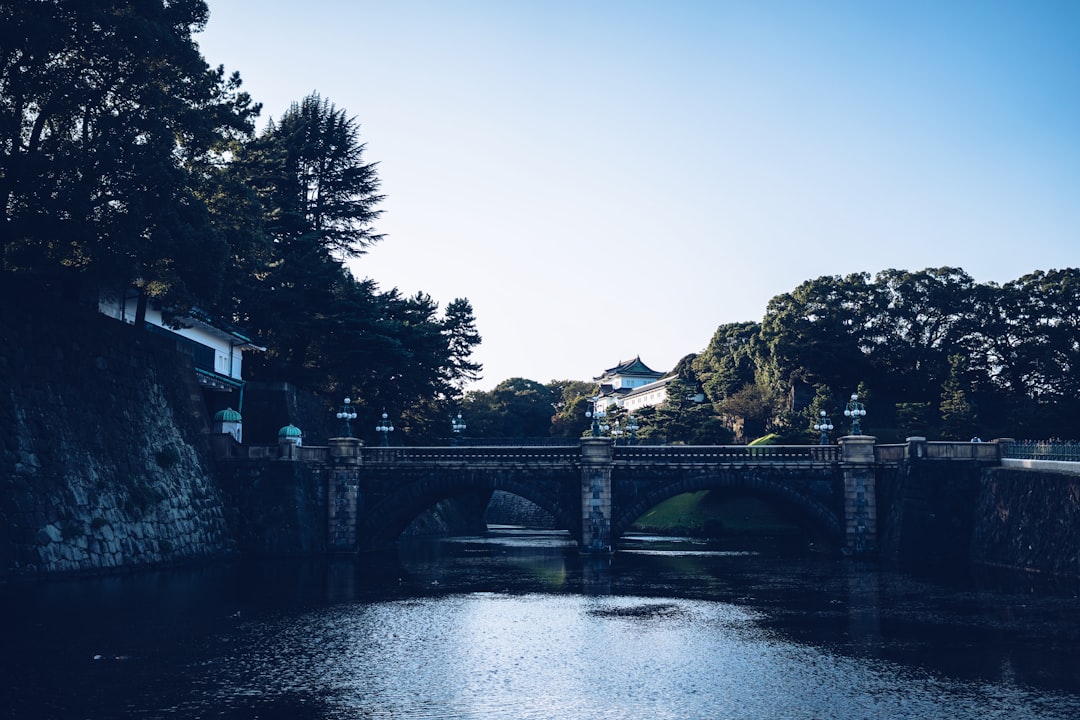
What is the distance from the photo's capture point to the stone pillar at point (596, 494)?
2269 inches

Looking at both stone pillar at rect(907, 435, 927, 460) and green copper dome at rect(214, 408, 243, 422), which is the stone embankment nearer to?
green copper dome at rect(214, 408, 243, 422)

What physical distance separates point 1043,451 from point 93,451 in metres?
44.4

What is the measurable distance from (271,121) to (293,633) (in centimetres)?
5959

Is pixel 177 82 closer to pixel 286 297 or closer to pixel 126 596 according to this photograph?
pixel 286 297

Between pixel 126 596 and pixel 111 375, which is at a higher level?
pixel 111 375

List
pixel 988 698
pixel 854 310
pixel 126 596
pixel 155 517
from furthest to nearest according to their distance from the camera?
pixel 854 310, pixel 155 517, pixel 126 596, pixel 988 698

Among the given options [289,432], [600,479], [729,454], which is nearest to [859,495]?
[729,454]

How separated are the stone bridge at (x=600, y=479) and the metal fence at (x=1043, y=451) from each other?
17.9 ft

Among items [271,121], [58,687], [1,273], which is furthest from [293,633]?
[271,121]

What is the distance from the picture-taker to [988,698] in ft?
68.8

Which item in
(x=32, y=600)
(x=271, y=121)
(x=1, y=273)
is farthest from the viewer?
(x=271, y=121)

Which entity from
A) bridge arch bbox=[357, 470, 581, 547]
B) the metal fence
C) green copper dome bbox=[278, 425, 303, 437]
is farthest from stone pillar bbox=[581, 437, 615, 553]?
the metal fence

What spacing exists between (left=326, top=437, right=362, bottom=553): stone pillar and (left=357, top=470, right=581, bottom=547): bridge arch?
0.75m

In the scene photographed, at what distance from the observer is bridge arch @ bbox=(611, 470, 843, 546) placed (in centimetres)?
5672
